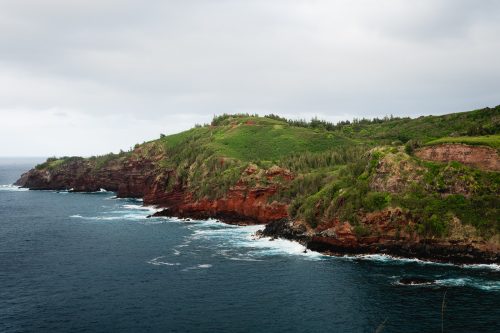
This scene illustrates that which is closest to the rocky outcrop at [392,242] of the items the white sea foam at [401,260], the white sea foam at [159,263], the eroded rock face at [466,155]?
the white sea foam at [401,260]

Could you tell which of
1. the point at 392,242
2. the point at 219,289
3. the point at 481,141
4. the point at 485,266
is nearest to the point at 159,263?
the point at 219,289

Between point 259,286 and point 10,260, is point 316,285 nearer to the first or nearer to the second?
point 259,286

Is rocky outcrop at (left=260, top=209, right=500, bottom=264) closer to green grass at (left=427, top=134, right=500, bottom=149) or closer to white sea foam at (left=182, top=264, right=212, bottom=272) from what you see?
green grass at (left=427, top=134, right=500, bottom=149)

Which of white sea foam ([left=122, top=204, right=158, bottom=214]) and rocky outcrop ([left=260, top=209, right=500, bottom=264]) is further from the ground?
white sea foam ([left=122, top=204, right=158, bottom=214])

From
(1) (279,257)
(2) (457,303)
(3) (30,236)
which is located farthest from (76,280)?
(2) (457,303)

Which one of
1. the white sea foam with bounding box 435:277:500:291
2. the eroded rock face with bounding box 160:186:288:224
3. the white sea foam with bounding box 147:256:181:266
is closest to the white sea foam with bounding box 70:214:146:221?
the eroded rock face with bounding box 160:186:288:224

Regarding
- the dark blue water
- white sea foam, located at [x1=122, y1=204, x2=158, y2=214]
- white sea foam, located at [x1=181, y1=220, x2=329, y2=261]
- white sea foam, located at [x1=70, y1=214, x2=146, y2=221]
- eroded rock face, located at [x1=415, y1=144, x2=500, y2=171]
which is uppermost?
eroded rock face, located at [x1=415, y1=144, x2=500, y2=171]
